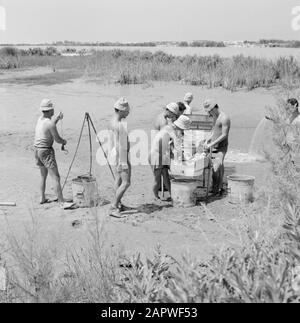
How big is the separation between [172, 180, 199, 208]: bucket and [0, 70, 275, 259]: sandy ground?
118 mm

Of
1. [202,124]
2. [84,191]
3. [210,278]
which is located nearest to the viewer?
[210,278]

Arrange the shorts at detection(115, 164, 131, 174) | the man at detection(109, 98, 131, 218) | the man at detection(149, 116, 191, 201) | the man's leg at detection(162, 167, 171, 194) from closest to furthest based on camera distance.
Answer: the man at detection(109, 98, 131, 218)
the shorts at detection(115, 164, 131, 174)
the man at detection(149, 116, 191, 201)
the man's leg at detection(162, 167, 171, 194)

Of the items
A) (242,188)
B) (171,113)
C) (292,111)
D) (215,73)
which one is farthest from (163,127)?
(215,73)

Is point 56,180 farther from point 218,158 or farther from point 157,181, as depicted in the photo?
point 218,158

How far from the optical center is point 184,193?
7.45m

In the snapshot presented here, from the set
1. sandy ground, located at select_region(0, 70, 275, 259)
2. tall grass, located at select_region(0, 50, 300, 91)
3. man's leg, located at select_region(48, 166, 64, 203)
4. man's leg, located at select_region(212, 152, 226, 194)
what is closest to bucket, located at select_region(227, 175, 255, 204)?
sandy ground, located at select_region(0, 70, 275, 259)

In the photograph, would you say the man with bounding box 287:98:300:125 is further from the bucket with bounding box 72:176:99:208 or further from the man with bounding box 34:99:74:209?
the man with bounding box 34:99:74:209

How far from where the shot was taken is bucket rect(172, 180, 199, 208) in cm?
742

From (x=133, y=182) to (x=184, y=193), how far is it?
1802mm

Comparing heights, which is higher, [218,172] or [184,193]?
[218,172]

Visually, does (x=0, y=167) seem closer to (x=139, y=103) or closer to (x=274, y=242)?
(x=274, y=242)

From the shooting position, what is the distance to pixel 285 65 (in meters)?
21.9

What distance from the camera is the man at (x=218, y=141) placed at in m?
7.92
